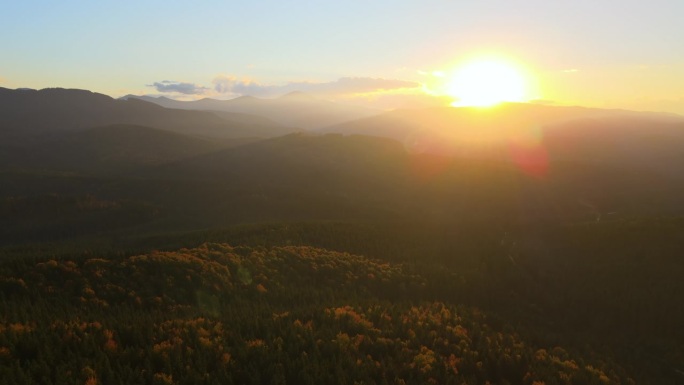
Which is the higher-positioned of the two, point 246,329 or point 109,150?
point 109,150

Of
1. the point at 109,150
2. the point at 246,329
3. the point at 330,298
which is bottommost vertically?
the point at 330,298

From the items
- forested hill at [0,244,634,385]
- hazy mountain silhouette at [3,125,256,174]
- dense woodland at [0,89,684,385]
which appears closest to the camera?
forested hill at [0,244,634,385]

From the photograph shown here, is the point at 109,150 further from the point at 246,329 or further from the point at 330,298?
the point at 246,329

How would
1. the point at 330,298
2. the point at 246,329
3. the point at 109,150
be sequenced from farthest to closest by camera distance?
1. the point at 109,150
2. the point at 330,298
3. the point at 246,329

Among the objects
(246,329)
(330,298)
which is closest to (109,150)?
(330,298)

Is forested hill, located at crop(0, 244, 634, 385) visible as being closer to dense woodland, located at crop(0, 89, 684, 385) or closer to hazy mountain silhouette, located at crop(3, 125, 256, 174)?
dense woodland, located at crop(0, 89, 684, 385)

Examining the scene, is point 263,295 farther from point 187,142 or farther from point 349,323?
point 187,142

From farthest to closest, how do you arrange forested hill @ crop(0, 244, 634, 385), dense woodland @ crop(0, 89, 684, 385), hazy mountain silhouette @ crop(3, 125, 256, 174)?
hazy mountain silhouette @ crop(3, 125, 256, 174) < dense woodland @ crop(0, 89, 684, 385) < forested hill @ crop(0, 244, 634, 385)

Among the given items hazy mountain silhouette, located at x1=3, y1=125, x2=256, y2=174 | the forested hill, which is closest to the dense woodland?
the forested hill

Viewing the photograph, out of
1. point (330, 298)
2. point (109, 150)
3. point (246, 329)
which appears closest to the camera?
point (246, 329)
